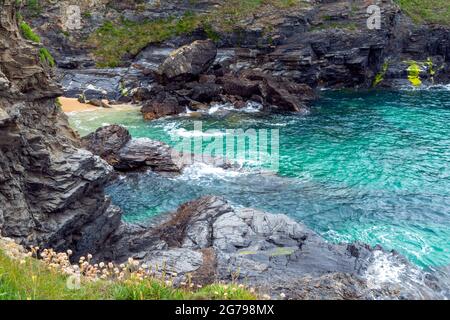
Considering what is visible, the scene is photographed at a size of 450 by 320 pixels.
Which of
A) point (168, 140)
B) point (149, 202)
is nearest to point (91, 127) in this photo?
point (168, 140)

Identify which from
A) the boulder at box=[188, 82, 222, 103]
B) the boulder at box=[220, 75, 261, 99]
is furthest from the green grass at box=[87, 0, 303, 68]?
the boulder at box=[188, 82, 222, 103]

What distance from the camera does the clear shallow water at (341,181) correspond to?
2095 centimetres

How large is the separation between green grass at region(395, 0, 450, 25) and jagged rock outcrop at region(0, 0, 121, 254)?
60.2 m

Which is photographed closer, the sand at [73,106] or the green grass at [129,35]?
the sand at [73,106]

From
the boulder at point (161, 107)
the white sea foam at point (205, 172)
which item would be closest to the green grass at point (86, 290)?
the white sea foam at point (205, 172)

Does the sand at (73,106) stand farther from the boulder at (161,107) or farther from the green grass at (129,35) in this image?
the green grass at (129,35)

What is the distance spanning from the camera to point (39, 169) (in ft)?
48.7

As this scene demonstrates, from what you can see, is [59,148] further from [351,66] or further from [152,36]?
[351,66]

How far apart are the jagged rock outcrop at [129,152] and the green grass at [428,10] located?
165 feet

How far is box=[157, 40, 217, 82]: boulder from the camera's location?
4778 centimetres

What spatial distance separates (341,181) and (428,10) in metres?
51.3

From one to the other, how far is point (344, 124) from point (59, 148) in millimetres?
30284

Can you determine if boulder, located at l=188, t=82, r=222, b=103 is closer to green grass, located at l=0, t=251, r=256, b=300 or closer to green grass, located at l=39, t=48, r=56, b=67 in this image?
green grass, located at l=39, t=48, r=56, b=67
